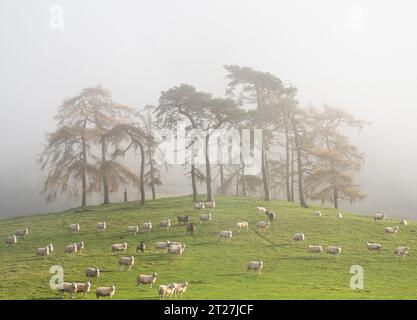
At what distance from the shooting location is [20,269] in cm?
3838

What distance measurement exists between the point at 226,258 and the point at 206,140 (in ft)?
86.9

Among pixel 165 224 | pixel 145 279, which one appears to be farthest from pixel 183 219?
pixel 145 279

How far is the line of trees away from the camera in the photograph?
6531 centimetres

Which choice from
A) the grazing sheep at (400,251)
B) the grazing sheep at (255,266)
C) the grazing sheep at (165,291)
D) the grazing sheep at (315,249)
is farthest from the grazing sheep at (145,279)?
the grazing sheep at (400,251)

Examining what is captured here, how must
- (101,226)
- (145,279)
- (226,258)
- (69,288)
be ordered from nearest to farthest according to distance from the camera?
1. (69,288)
2. (145,279)
3. (226,258)
4. (101,226)

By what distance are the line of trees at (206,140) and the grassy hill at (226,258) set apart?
10.8m

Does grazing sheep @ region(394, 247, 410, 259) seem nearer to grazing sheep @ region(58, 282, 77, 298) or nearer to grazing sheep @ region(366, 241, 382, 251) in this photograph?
grazing sheep @ region(366, 241, 382, 251)

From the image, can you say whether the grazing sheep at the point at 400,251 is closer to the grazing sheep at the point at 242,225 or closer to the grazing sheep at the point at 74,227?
the grazing sheep at the point at 242,225

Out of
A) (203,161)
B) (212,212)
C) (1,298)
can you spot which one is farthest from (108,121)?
(1,298)

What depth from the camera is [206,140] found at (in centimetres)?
6481

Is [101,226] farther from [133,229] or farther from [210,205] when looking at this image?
[210,205]

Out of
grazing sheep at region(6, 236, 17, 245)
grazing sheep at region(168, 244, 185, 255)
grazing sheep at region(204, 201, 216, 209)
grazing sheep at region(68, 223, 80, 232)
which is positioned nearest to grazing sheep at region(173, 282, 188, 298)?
grazing sheep at region(168, 244, 185, 255)

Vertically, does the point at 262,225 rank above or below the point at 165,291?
above

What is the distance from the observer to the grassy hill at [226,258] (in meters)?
32.2
